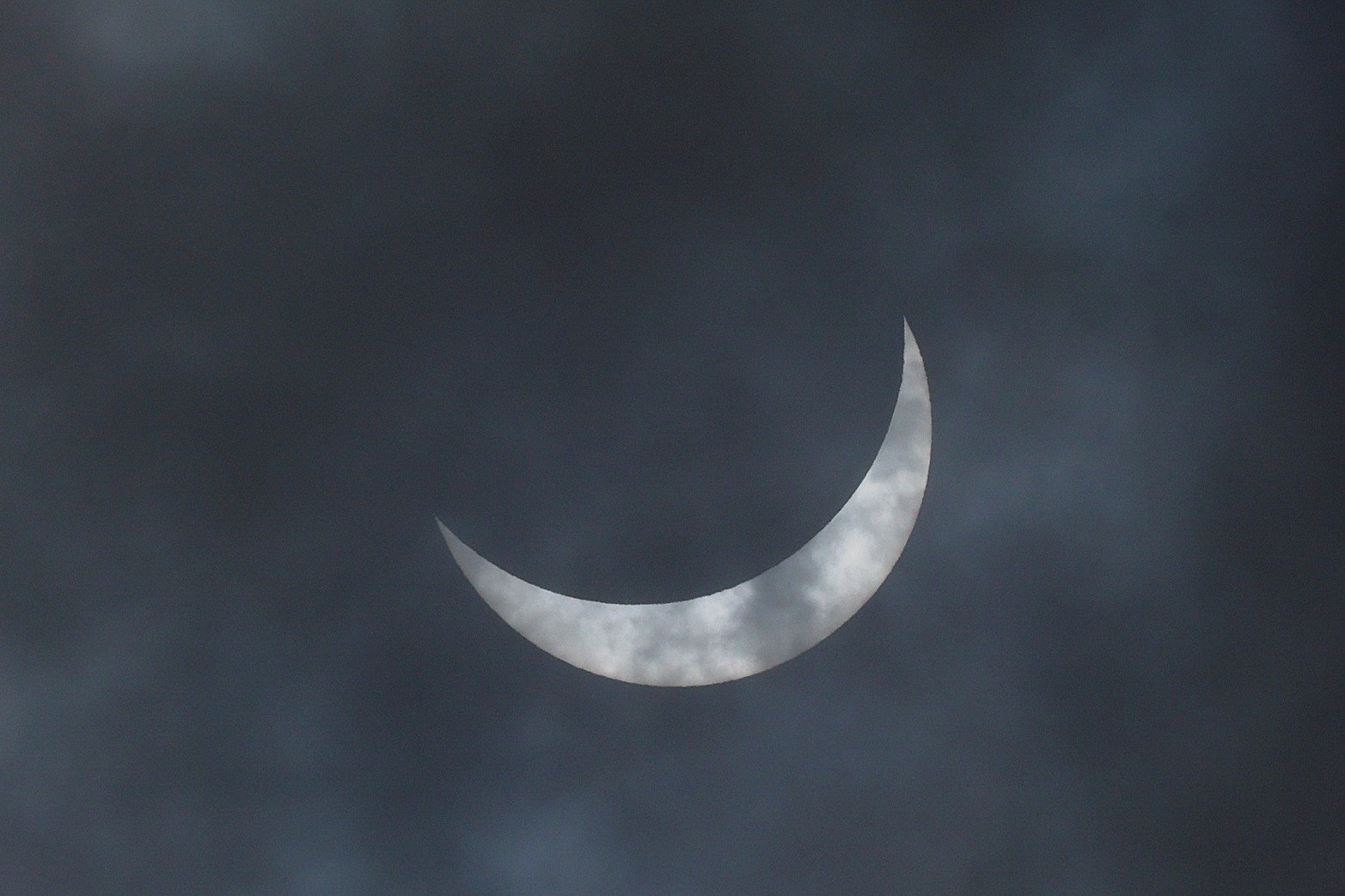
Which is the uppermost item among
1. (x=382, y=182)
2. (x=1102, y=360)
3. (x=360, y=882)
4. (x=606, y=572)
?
(x=382, y=182)

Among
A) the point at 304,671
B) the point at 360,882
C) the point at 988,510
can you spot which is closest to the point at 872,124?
the point at 988,510

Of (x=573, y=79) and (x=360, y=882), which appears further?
(x=573, y=79)

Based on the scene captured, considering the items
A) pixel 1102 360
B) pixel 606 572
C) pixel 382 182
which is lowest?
pixel 606 572

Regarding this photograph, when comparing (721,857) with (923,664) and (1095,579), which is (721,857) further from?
(1095,579)

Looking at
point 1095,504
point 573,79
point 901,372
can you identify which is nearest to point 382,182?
point 573,79

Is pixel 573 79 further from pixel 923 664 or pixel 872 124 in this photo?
pixel 923 664

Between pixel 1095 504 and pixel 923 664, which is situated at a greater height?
pixel 1095 504
